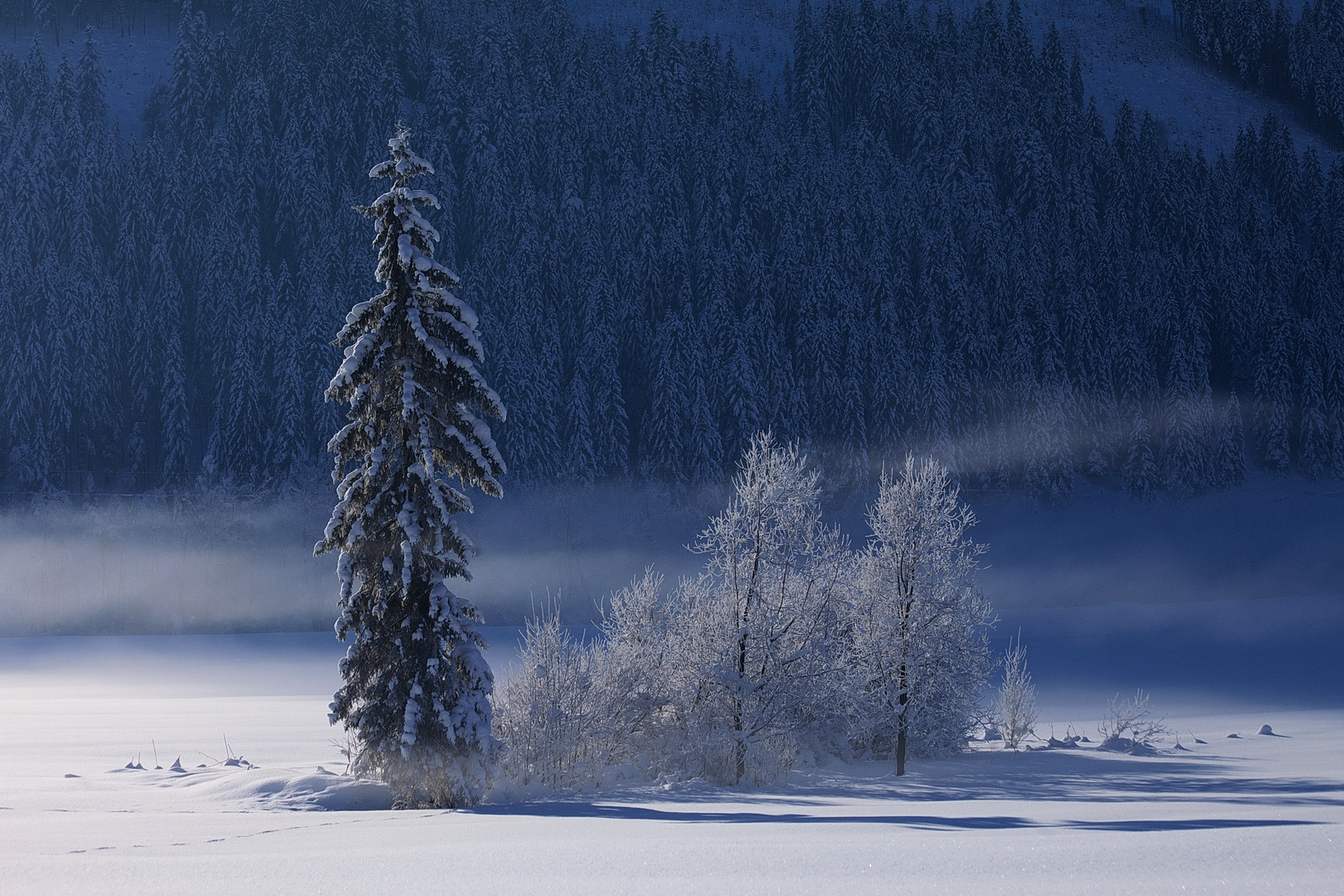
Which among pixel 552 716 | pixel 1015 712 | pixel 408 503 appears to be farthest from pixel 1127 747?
pixel 408 503

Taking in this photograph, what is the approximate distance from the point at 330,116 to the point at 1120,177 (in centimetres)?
7779

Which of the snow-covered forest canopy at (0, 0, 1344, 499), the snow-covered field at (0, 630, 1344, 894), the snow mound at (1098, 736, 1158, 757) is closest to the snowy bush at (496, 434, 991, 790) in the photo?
the snow-covered field at (0, 630, 1344, 894)

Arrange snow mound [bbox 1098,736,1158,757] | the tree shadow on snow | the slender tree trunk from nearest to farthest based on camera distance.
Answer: the tree shadow on snow → the slender tree trunk → snow mound [bbox 1098,736,1158,757]

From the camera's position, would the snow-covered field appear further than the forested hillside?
No

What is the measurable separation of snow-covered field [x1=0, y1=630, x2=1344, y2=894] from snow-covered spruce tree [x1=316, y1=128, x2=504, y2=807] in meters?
1.53

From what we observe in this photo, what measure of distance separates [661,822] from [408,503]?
23.5 feet

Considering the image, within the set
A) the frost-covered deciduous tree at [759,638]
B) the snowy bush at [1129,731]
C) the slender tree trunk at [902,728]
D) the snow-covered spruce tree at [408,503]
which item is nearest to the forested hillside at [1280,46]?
the snowy bush at [1129,731]

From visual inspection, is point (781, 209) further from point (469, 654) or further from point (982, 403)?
point (469, 654)

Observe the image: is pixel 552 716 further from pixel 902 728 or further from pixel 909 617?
pixel 909 617

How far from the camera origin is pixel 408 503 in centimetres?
1648

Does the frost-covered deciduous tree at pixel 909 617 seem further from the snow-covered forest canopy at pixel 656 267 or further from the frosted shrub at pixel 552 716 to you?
the snow-covered forest canopy at pixel 656 267

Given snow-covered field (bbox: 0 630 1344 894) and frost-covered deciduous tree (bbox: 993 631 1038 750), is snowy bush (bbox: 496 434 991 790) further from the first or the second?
frost-covered deciduous tree (bbox: 993 631 1038 750)

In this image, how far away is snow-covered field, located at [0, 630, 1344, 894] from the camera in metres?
6.20

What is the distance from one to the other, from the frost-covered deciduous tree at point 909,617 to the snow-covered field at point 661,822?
202 cm
